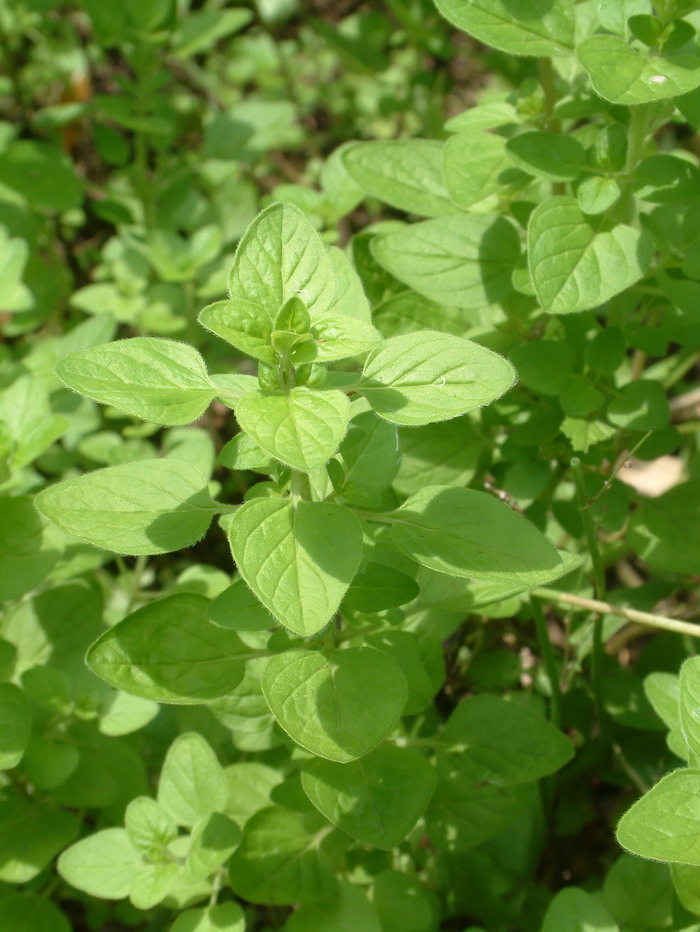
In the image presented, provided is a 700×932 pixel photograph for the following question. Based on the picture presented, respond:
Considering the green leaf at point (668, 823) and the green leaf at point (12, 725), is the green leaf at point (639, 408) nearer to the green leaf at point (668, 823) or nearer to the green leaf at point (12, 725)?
the green leaf at point (668, 823)

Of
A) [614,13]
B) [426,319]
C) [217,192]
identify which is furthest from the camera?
[217,192]

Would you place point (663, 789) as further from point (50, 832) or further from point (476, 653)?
point (50, 832)

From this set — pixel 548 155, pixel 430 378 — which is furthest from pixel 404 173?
pixel 430 378

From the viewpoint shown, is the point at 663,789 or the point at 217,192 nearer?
the point at 663,789

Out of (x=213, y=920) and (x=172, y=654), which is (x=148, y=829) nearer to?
(x=213, y=920)

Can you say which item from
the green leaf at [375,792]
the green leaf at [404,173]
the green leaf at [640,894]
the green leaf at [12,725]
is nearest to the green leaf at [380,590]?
the green leaf at [375,792]

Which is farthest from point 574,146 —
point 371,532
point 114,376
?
point 114,376

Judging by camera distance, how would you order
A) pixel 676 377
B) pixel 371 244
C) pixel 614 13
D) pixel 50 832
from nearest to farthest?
pixel 614 13
pixel 50 832
pixel 371 244
pixel 676 377
